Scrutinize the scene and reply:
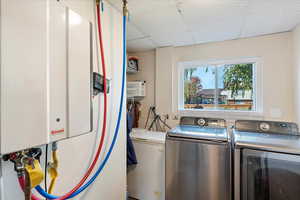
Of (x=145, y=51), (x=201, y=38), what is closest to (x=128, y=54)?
(x=145, y=51)

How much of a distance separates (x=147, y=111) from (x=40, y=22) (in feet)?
8.12

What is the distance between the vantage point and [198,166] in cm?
157

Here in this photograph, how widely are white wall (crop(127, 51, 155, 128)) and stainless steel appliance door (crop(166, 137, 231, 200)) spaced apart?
1343 millimetres

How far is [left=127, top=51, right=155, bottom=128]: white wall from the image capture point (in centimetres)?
296

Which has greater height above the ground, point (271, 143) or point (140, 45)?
point (140, 45)

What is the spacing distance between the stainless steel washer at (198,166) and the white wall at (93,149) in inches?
20.9

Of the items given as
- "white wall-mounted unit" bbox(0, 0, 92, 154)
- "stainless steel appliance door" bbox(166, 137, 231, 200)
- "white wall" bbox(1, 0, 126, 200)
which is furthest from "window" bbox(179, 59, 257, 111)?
"white wall-mounted unit" bbox(0, 0, 92, 154)

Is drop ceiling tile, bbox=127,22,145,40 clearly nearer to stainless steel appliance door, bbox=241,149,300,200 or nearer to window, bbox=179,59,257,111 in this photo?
window, bbox=179,59,257,111

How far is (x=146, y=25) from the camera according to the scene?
197 cm

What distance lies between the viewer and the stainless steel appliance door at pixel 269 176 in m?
1.29

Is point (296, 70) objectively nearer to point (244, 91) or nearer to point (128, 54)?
point (244, 91)

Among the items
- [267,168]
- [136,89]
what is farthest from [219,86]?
[267,168]

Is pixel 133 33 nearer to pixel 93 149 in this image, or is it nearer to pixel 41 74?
pixel 93 149

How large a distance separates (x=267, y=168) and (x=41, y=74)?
5.84 feet
